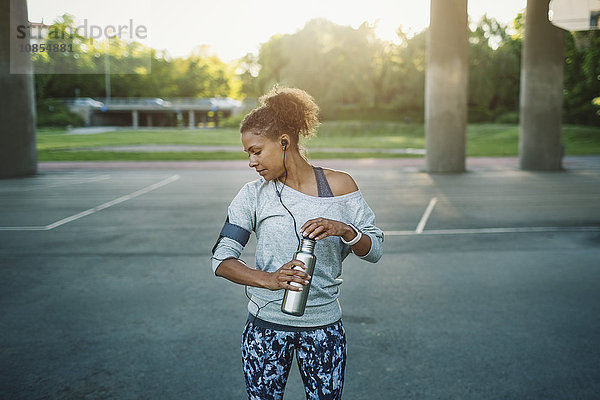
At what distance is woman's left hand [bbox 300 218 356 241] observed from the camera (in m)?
2.36

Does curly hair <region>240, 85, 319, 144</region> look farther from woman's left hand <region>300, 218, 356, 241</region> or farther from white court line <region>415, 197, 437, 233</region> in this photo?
white court line <region>415, 197, 437, 233</region>

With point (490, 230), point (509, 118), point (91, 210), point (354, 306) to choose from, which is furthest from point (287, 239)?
point (509, 118)

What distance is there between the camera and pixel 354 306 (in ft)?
22.0

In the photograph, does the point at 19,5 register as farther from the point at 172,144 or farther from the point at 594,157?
the point at 594,157

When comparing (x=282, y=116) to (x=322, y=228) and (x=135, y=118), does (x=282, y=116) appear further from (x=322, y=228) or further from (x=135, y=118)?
(x=135, y=118)

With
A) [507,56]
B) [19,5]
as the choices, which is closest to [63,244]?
[19,5]

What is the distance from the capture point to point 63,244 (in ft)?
33.7

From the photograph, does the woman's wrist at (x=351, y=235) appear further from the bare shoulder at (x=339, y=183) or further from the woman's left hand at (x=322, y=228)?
the bare shoulder at (x=339, y=183)

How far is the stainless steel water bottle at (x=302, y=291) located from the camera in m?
2.40

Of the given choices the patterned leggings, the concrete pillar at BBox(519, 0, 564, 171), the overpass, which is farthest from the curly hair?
the overpass

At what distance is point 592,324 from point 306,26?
63.0 meters

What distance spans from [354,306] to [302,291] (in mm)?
4378

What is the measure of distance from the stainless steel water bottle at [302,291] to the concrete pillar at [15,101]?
21.9 m

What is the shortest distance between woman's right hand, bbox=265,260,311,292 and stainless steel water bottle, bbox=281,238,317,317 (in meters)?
0.02
